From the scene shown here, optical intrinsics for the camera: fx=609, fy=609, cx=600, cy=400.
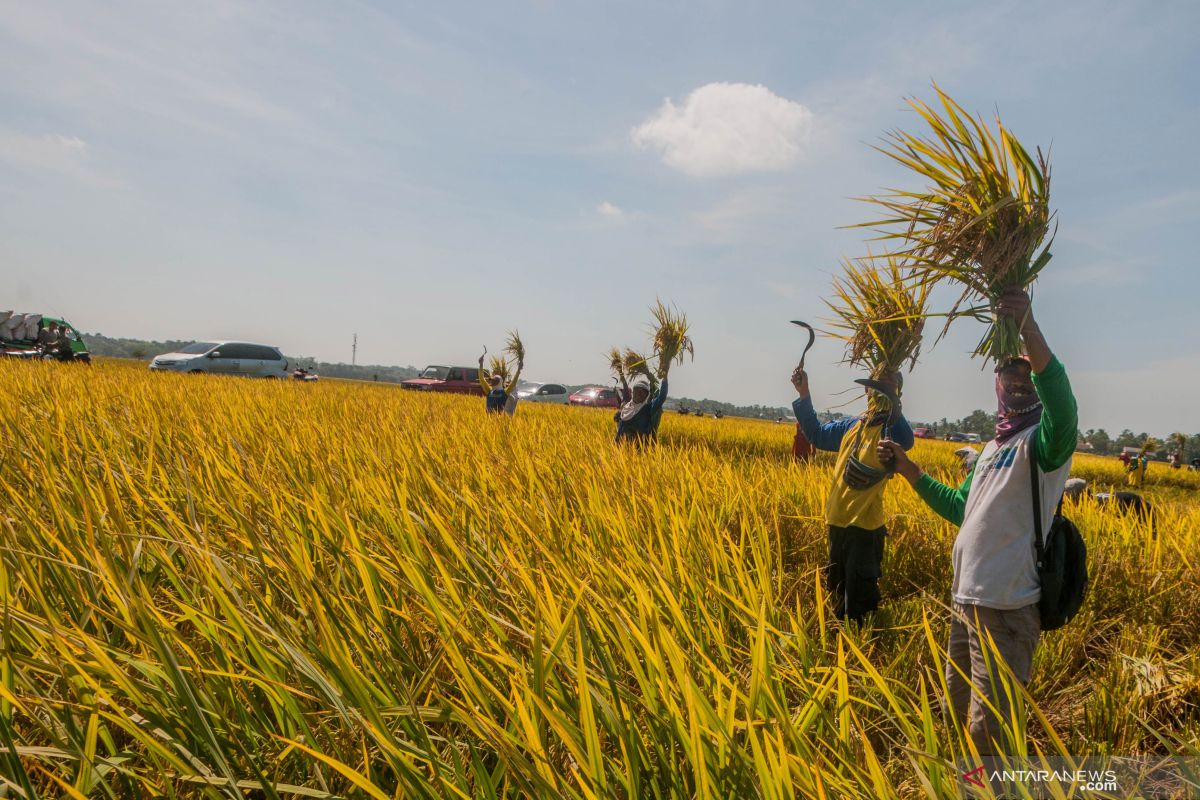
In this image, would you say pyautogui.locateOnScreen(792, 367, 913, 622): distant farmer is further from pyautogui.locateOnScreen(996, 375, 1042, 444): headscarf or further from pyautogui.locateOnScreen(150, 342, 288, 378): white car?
pyautogui.locateOnScreen(150, 342, 288, 378): white car

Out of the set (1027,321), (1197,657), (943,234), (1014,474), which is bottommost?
(1197,657)

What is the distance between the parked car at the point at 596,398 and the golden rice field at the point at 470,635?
67.1 ft

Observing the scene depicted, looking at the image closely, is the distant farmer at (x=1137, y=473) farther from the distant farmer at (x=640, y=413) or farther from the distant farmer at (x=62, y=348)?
the distant farmer at (x=62, y=348)

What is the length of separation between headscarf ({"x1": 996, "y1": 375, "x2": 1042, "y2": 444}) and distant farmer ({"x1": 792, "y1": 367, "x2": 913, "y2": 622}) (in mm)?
929

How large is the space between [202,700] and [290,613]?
0.62 metres

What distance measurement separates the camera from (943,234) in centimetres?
188

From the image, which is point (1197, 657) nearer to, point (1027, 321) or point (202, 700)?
point (1027, 321)

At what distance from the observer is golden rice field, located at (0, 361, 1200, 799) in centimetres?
107

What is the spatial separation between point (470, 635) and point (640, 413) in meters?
5.30

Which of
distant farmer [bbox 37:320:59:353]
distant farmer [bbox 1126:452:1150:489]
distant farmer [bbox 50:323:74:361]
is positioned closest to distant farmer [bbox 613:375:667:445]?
distant farmer [bbox 1126:452:1150:489]

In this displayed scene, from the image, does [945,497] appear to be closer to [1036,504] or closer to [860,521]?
[1036,504]

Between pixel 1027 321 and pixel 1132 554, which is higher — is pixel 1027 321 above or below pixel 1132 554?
above

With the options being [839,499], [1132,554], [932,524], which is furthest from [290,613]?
[1132,554]

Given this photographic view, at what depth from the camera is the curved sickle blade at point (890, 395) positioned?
2.91m
